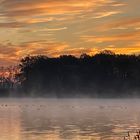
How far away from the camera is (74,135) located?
34.6 meters

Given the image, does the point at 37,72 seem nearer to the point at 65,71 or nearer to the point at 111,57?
the point at 65,71

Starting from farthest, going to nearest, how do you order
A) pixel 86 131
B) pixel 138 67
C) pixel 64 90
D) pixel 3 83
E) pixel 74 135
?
1. pixel 3 83
2. pixel 64 90
3. pixel 138 67
4. pixel 86 131
5. pixel 74 135

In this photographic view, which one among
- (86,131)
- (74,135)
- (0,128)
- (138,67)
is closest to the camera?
(74,135)

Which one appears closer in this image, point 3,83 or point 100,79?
point 100,79

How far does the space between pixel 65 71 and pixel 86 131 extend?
121768 millimetres

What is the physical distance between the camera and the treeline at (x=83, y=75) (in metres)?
152

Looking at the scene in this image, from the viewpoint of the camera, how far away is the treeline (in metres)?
152

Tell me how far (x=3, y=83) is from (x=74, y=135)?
162 meters

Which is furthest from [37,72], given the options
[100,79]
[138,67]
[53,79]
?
[138,67]

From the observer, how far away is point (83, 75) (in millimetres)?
158500

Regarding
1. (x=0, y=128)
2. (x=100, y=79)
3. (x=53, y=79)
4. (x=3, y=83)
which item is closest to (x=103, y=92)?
(x=100, y=79)

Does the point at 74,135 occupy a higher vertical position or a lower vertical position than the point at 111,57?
lower

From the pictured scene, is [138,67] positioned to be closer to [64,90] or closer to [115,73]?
[115,73]

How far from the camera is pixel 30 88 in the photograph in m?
170
